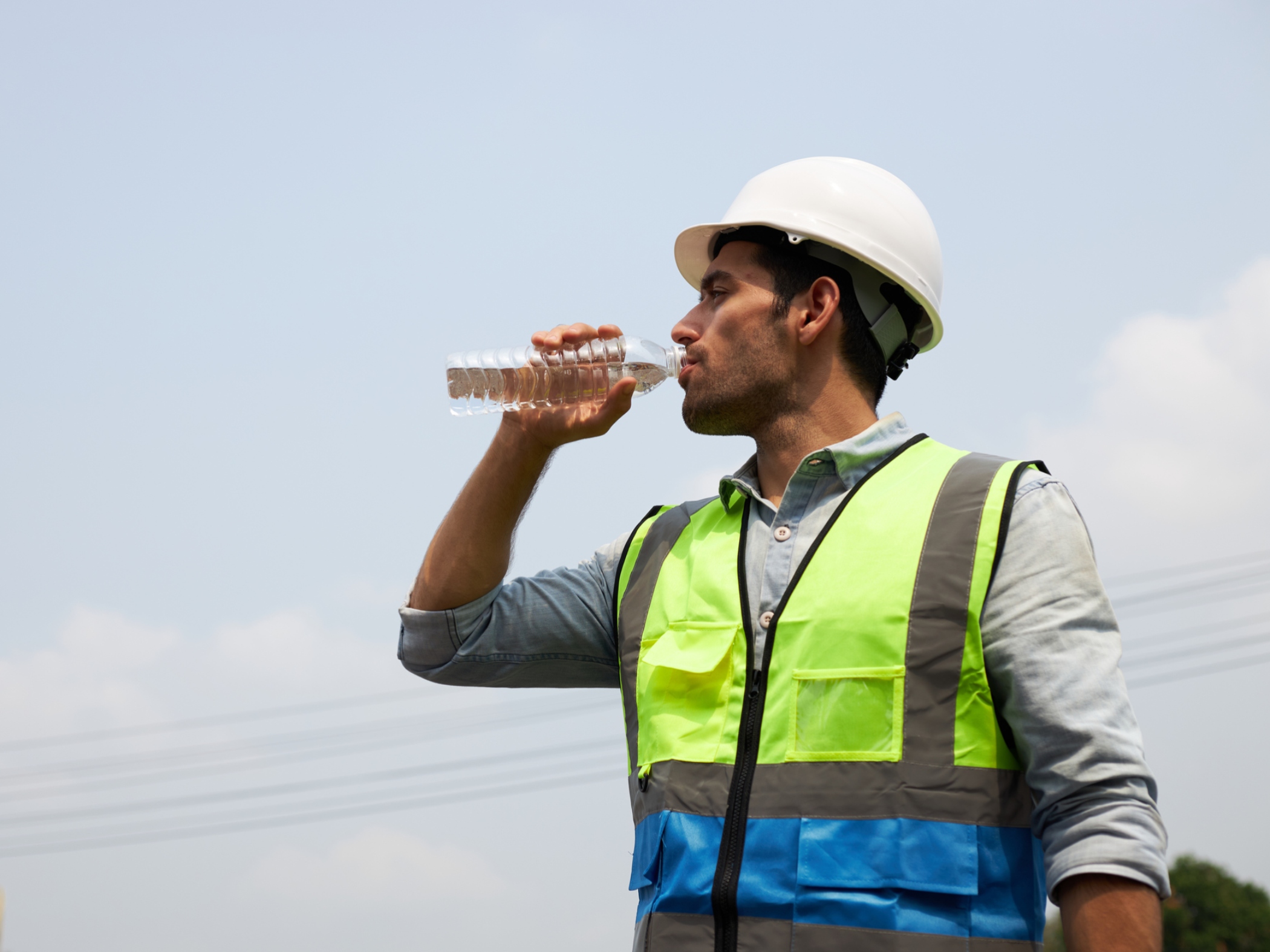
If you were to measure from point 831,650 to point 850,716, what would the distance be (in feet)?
0.60

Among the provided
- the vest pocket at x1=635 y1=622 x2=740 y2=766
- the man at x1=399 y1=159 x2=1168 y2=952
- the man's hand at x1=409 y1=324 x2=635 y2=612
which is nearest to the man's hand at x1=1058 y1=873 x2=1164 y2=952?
the man at x1=399 y1=159 x2=1168 y2=952

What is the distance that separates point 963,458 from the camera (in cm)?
370

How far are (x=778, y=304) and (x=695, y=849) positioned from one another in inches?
74.8

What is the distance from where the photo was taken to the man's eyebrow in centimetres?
445

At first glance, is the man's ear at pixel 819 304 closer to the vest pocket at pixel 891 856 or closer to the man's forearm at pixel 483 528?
the man's forearm at pixel 483 528

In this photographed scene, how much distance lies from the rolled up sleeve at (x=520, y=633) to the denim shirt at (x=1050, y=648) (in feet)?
0.20

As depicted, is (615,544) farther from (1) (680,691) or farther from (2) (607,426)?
(1) (680,691)

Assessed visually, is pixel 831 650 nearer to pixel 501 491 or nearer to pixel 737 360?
pixel 737 360

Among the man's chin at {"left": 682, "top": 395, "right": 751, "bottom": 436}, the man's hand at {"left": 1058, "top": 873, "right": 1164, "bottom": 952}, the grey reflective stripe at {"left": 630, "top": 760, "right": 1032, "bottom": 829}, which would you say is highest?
the man's chin at {"left": 682, "top": 395, "right": 751, "bottom": 436}

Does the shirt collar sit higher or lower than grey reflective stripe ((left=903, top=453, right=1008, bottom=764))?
higher

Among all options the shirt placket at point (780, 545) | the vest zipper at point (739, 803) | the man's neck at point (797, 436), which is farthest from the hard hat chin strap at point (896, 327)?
the vest zipper at point (739, 803)

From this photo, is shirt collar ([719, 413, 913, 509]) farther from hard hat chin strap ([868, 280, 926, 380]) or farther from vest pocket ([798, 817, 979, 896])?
vest pocket ([798, 817, 979, 896])

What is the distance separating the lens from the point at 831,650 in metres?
3.35

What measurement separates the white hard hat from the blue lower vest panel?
190 cm
